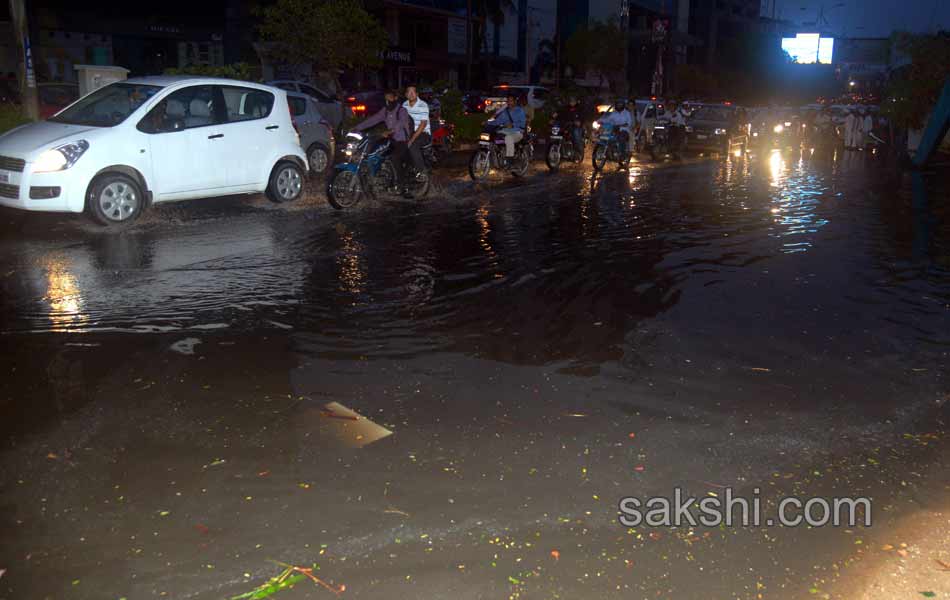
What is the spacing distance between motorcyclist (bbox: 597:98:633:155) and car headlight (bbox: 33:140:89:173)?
13.2 m

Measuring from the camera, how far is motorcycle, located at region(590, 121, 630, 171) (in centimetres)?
2041

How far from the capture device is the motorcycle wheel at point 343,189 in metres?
12.6

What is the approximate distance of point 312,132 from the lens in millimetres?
16891

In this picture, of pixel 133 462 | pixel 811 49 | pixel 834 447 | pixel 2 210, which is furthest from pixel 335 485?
pixel 811 49

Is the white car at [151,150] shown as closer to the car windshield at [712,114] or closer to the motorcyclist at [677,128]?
the motorcyclist at [677,128]

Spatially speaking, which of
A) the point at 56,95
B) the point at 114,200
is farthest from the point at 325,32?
the point at 114,200

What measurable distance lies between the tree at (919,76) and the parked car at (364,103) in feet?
61.5

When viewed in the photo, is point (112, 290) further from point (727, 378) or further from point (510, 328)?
point (727, 378)

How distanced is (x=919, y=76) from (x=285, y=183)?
27.3 metres

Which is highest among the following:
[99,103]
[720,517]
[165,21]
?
[165,21]

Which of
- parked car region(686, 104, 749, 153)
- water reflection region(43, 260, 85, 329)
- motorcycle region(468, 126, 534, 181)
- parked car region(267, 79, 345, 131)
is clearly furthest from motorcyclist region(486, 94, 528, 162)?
parked car region(686, 104, 749, 153)

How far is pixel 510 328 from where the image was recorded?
22.0ft

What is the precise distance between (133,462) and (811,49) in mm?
122576

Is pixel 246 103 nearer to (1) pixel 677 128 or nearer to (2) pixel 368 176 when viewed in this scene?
(2) pixel 368 176
